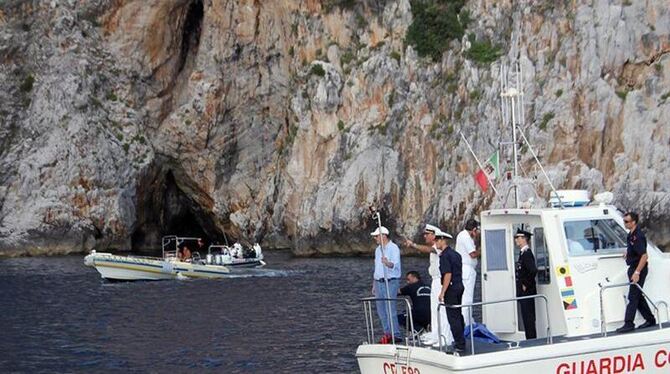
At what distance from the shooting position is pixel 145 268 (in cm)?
5131

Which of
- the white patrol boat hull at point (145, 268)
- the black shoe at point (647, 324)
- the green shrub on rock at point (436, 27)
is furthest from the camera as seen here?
the green shrub on rock at point (436, 27)

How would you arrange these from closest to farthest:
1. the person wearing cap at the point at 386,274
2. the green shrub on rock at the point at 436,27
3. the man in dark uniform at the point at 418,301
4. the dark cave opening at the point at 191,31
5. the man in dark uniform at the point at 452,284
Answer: the man in dark uniform at the point at 452,284 < the man in dark uniform at the point at 418,301 < the person wearing cap at the point at 386,274 < the green shrub on rock at the point at 436,27 < the dark cave opening at the point at 191,31

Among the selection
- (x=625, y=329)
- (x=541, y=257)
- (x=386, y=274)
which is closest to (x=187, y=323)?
(x=386, y=274)

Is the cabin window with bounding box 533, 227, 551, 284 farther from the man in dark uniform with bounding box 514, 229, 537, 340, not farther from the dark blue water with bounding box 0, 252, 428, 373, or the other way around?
the dark blue water with bounding box 0, 252, 428, 373

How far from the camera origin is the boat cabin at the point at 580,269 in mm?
18391

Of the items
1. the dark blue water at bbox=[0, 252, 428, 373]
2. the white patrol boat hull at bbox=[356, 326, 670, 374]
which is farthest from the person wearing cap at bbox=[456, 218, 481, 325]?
the dark blue water at bbox=[0, 252, 428, 373]

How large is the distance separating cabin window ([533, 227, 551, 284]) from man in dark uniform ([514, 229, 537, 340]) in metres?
0.19

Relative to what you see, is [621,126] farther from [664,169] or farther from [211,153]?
[211,153]

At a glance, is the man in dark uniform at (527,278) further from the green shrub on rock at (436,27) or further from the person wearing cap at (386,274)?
the green shrub on rock at (436,27)

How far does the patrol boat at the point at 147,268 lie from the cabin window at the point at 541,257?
34376mm

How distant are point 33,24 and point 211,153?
16849mm

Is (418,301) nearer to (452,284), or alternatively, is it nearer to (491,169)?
(452,284)

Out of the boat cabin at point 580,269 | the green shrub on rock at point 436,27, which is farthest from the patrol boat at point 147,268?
the boat cabin at point 580,269

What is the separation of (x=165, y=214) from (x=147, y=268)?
1279 inches
